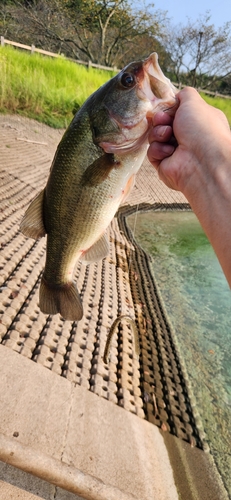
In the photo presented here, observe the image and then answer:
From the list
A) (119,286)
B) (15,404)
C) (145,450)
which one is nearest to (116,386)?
(145,450)

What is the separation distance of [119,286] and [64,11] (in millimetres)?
22644

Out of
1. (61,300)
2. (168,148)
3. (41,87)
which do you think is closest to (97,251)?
(61,300)

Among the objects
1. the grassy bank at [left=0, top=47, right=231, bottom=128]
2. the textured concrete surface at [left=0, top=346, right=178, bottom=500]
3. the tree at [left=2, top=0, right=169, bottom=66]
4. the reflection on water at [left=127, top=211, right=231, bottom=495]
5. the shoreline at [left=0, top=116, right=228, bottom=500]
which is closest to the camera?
the textured concrete surface at [left=0, top=346, right=178, bottom=500]

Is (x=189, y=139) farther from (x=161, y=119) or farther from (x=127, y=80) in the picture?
(x=127, y=80)

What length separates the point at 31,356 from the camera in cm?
319

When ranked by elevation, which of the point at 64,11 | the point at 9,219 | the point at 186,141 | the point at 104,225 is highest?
the point at 64,11

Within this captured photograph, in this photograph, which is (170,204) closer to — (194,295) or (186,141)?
(194,295)

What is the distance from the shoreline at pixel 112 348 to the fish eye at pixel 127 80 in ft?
6.87

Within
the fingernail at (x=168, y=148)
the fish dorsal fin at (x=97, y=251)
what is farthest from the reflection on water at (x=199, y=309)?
the fingernail at (x=168, y=148)

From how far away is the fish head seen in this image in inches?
62.3

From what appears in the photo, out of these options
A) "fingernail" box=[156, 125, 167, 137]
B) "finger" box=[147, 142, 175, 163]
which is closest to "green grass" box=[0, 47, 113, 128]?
"finger" box=[147, 142, 175, 163]

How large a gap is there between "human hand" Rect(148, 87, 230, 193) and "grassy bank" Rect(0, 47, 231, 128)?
10.4 m

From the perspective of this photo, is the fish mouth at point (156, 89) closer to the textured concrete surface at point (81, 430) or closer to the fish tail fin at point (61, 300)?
the fish tail fin at point (61, 300)

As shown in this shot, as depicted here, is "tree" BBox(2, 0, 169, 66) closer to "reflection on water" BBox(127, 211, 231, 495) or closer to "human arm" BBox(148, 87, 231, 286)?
"reflection on water" BBox(127, 211, 231, 495)
